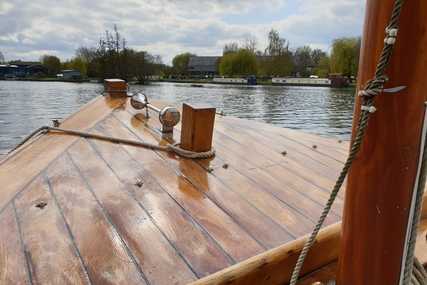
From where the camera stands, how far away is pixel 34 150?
7.32ft

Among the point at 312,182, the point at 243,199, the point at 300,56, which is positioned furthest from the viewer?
the point at 300,56

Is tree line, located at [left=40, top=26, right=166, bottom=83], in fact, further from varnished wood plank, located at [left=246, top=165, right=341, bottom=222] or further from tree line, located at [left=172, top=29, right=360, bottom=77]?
varnished wood plank, located at [left=246, top=165, right=341, bottom=222]

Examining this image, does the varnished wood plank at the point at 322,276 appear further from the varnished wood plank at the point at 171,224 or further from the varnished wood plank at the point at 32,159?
the varnished wood plank at the point at 32,159

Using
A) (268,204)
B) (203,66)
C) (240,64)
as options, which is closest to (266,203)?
(268,204)

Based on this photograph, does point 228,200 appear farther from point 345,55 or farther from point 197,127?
point 345,55

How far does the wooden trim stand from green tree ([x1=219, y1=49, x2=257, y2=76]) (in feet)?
157

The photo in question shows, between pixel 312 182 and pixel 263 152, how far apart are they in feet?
1.88

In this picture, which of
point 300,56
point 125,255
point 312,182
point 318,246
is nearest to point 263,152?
point 312,182

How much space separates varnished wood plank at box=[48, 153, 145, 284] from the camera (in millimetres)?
1023

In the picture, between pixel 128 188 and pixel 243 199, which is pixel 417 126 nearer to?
pixel 243 199

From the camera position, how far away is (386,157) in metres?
0.78

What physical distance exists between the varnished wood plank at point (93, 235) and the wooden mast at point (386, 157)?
25.1 inches

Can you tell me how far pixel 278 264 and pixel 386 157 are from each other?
Answer: 0.46 meters

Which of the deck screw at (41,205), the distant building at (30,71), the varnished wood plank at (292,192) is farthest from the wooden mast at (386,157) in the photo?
the distant building at (30,71)
